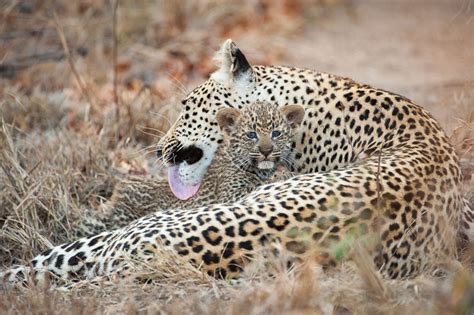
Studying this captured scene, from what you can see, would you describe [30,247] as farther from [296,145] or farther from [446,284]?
[446,284]

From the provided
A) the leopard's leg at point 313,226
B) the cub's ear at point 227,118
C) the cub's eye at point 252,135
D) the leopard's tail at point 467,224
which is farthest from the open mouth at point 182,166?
the leopard's tail at point 467,224

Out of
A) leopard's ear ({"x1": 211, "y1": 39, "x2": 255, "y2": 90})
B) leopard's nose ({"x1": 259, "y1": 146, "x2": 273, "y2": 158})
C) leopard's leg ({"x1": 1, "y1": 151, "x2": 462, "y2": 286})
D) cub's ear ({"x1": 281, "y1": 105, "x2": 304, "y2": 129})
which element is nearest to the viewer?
leopard's leg ({"x1": 1, "y1": 151, "x2": 462, "y2": 286})

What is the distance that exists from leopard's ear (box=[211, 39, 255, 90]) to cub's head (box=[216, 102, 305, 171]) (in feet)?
1.14

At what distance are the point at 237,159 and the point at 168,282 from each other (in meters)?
1.72

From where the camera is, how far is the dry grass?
4777 mm

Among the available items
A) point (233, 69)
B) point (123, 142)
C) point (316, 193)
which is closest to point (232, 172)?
point (233, 69)

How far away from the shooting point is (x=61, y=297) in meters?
5.38

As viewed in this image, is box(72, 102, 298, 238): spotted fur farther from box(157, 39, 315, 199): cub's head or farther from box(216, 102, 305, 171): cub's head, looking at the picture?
box(157, 39, 315, 199): cub's head

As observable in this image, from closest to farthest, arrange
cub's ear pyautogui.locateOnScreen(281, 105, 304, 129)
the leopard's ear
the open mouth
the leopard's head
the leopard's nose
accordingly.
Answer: the leopard's nose → cub's ear pyautogui.locateOnScreen(281, 105, 304, 129) → the leopard's ear → the leopard's head → the open mouth

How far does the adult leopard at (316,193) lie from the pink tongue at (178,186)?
0.06 ft

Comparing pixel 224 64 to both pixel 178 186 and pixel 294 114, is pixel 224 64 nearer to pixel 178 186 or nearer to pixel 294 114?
pixel 294 114

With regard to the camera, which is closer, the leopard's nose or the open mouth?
the leopard's nose

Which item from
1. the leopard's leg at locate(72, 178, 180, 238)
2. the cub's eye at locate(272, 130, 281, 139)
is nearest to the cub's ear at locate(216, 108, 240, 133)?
the cub's eye at locate(272, 130, 281, 139)

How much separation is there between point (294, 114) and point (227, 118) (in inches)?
19.9
